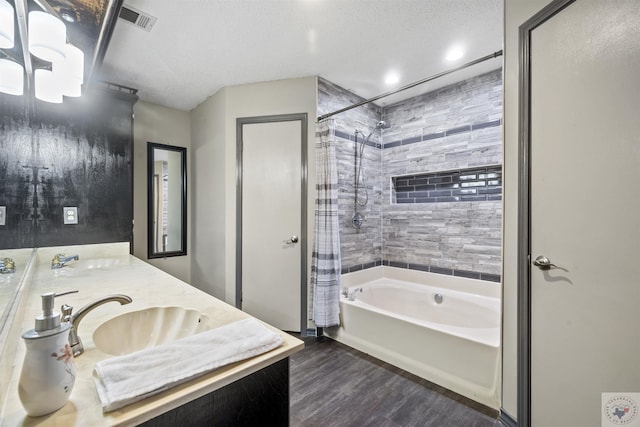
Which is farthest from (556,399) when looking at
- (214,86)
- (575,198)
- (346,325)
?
(214,86)

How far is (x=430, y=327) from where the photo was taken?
192cm

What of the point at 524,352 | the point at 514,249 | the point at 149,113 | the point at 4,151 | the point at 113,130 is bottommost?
the point at 524,352

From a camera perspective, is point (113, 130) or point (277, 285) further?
point (277, 285)

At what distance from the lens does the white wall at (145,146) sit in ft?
10.0

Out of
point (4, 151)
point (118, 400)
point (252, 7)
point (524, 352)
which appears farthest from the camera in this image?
point (252, 7)

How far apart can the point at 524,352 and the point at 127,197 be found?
3.16 m

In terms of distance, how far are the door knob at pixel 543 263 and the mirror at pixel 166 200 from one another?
3463mm

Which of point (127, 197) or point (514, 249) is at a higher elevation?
point (127, 197)

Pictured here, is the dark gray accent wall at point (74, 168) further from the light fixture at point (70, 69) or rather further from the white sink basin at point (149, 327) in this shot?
the white sink basin at point (149, 327)

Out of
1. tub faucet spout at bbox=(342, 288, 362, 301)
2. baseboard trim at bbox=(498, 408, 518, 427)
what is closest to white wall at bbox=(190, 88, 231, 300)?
tub faucet spout at bbox=(342, 288, 362, 301)

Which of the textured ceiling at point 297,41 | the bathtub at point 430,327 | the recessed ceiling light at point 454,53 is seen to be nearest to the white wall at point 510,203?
the bathtub at point 430,327

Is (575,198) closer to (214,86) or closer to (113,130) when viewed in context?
(214,86)

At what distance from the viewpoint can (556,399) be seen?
125 cm

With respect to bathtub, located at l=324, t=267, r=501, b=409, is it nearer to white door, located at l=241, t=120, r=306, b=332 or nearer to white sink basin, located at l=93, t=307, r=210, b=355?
white door, located at l=241, t=120, r=306, b=332
